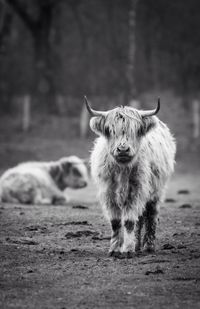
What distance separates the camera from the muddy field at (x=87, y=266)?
227 inches

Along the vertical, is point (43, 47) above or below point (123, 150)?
above

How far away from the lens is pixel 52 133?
86.4 feet

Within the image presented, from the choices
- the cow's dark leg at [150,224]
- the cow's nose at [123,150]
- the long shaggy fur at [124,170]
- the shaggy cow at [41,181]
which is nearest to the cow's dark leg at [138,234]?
the cow's dark leg at [150,224]

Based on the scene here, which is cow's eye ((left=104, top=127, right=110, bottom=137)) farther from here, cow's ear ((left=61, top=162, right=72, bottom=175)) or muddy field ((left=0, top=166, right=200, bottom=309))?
cow's ear ((left=61, top=162, right=72, bottom=175))

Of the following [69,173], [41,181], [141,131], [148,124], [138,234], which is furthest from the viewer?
[69,173]

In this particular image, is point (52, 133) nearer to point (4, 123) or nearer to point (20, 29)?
point (4, 123)

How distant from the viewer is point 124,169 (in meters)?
7.79

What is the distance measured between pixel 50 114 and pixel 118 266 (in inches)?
878

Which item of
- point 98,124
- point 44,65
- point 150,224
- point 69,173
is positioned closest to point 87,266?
point 150,224

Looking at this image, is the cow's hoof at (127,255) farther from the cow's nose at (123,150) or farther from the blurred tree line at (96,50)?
the blurred tree line at (96,50)

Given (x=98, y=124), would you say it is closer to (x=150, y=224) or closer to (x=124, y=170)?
(x=124, y=170)

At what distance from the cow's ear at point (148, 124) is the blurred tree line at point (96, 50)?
2009 cm

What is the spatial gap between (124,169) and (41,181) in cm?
655

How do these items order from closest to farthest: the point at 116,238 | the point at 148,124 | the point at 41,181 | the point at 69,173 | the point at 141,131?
1. the point at 116,238
2. the point at 141,131
3. the point at 148,124
4. the point at 41,181
5. the point at 69,173
